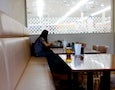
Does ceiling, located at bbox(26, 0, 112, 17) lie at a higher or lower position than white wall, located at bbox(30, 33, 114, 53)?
higher

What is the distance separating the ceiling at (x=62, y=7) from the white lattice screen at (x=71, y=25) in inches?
6.6

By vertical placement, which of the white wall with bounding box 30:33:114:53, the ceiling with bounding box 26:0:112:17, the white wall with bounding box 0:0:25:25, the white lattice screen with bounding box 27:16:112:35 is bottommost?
the white wall with bounding box 30:33:114:53

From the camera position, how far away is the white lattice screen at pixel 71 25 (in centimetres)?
696

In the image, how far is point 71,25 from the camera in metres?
7.09

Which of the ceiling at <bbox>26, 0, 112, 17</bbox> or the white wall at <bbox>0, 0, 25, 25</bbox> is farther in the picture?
the ceiling at <bbox>26, 0, 112, 17</bbox>

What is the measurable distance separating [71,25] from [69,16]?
312 mm

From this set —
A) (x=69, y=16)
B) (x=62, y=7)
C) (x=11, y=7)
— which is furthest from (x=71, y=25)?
(x=11, y=7)

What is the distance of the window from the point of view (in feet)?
23.0

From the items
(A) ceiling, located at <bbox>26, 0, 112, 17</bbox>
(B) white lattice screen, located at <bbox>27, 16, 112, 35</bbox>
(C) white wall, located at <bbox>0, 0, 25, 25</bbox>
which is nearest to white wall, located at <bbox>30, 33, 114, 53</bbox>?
(B) white lattice screen, located at <bbox>27, 16, 112, 35</bbox>

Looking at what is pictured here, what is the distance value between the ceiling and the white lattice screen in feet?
0.55

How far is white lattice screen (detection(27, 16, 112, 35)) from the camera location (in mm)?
6961

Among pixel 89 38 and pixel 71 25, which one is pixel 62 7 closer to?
pixel 71 25

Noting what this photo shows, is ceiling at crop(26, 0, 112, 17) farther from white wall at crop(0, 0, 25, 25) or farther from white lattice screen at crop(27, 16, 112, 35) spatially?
white wall at crop(0, 0, 25, 25)

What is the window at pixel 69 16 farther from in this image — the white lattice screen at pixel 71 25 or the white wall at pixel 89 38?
the white wall at pixel 89 38
